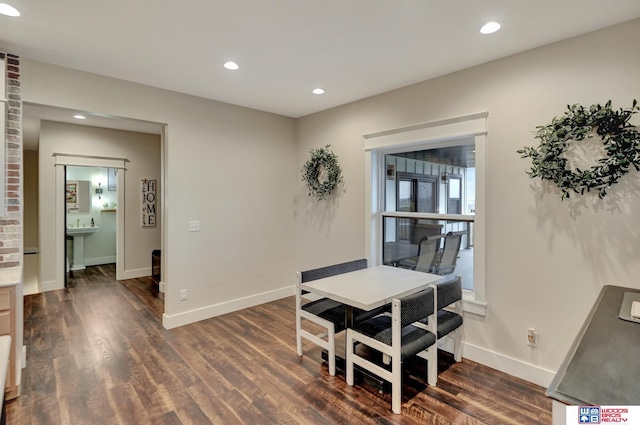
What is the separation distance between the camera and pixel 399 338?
2203 millimetres

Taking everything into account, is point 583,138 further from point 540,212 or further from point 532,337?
point 532,337

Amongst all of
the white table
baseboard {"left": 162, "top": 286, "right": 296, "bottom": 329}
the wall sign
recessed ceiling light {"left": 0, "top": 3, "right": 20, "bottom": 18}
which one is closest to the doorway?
the wall sign

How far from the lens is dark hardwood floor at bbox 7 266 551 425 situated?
2.19 m

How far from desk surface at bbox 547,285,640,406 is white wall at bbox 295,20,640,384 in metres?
0.91

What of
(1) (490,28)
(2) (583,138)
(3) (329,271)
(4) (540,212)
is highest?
(1) (490,28)

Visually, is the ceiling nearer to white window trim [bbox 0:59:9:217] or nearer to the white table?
white window trim [bbox 0:59:9:217]

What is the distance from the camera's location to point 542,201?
253 cm

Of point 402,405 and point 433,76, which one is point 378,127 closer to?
point 433,76

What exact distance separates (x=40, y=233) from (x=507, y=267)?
21.5 ft

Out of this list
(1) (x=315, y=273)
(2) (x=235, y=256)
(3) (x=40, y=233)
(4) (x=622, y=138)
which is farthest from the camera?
(3) (x=40, y=233)

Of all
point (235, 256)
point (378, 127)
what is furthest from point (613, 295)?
point (235, 256)

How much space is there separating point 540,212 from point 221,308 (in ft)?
11.9

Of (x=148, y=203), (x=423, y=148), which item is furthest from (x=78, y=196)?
(x=423, y=148)

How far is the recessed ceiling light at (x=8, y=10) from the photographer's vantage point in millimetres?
2021
